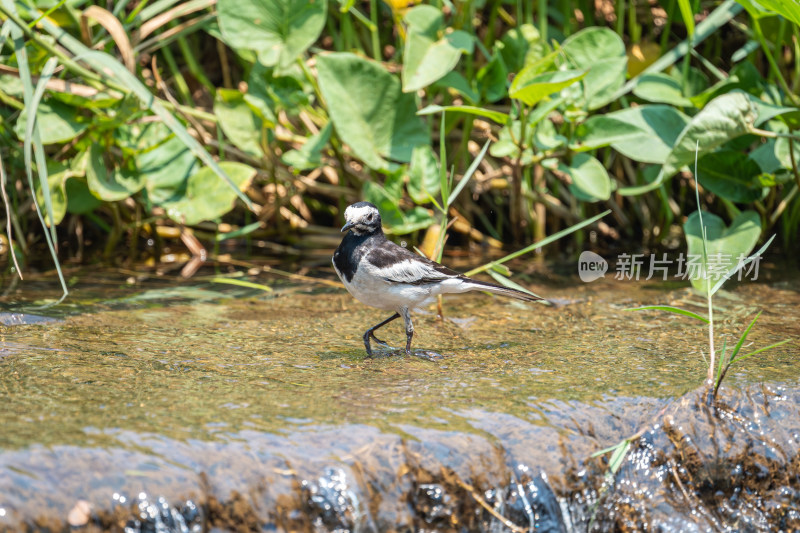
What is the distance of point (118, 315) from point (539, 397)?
7.79ft

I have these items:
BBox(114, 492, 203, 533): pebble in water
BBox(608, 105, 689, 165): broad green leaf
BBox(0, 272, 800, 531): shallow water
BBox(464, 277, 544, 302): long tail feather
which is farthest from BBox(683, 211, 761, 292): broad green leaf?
BBox(114, 492, 203, 533): pebble in water

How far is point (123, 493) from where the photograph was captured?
2262 millimetres

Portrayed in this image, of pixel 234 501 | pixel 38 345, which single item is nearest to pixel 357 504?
pixel 234 501

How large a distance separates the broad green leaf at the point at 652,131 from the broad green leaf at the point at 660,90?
14 cm

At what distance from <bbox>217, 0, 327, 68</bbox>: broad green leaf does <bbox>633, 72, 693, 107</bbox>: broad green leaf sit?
2.09 metres

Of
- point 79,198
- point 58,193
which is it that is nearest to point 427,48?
point 58,193

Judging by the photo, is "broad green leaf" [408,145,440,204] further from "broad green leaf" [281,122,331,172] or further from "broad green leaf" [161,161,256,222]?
"broad green leaf" [161,161,256,222]

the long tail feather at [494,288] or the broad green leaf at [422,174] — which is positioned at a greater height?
the broad green leaf at [422,174]

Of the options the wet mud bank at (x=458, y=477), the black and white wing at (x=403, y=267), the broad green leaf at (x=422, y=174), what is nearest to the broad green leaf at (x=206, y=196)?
the broad green leaf at (x=422, y=174)

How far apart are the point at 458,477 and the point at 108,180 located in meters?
3.68

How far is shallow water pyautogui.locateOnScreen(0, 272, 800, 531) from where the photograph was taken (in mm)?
2346

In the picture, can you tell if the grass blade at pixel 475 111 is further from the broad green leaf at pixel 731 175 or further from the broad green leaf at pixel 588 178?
the broad green leaf at pixel 731 175

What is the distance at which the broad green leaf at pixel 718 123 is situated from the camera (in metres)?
4.46

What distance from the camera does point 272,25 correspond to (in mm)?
5383
